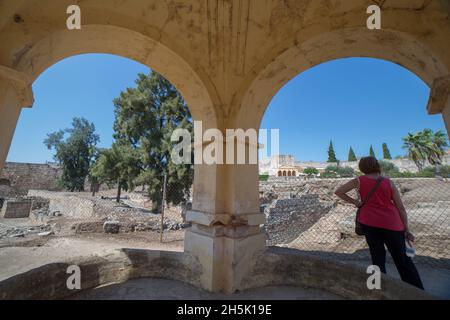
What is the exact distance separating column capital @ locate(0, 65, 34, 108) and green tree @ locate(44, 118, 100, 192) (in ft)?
84.5

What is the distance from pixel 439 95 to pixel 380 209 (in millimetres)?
1070

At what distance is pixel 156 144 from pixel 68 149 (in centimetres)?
1779

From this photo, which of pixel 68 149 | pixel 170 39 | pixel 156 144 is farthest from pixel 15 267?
pixel 68 149

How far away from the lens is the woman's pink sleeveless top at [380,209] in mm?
2113

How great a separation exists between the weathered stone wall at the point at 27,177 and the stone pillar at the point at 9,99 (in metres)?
27.3

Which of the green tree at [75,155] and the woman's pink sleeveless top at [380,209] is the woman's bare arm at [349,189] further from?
the green tree at [75,155]

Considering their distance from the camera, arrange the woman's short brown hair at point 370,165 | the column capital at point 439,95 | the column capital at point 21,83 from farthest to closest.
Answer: the woman's short brown hair at point 370,165 < the column capital at point 439,95 < the column capital at point 21,83

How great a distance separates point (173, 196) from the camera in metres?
13.5

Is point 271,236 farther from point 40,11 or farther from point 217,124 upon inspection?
point 40,11

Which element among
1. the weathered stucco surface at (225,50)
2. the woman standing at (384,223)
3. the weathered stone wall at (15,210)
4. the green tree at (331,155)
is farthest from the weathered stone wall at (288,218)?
the green tree at (331,155)

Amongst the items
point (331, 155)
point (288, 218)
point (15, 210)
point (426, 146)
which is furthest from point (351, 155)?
point (15, 210)

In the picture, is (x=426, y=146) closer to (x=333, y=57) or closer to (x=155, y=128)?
(x=155, y=128)

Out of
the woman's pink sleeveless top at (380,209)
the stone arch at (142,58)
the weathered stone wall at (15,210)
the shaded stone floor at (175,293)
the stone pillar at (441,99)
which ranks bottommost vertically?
the weathered stone wall at (15,210)

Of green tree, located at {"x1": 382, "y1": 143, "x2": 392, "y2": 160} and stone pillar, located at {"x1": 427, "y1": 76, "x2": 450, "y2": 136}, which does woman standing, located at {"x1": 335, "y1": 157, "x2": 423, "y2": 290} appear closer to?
stone pillar, located at {"x1": 427, "y1": 76, "x2": 450, "y2": 136}
